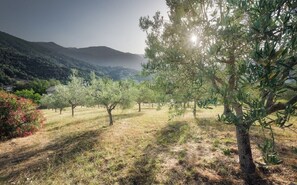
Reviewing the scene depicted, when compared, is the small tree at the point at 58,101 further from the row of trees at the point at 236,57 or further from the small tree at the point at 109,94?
the row of trees at the point at 236,57

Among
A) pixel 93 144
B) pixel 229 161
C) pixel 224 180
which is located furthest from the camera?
pixel 93 144

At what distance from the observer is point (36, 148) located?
832 inches

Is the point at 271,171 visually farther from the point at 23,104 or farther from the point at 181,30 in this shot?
the point at 23,104

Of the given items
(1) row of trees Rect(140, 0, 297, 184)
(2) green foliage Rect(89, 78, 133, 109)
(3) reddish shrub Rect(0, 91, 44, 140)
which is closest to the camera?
(1) row of trees Rect(140, 0, 297, 184)

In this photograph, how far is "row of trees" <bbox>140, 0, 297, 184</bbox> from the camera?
4078mm

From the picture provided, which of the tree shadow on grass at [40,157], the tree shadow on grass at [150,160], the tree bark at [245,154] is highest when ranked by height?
the tree bark at [245,154]

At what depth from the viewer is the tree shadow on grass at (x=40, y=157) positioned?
1482cm

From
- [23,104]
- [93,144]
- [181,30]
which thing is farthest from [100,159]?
[23,104]

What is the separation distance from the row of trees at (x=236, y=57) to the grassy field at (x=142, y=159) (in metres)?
2.16

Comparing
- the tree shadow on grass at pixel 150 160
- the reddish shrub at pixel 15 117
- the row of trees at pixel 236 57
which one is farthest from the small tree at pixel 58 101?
the row of trees at pixel 236 57

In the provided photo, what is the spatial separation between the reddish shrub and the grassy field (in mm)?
2495

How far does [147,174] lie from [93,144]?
9.31m

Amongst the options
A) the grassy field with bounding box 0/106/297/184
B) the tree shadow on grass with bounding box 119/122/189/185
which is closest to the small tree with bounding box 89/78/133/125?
the grassy field with bounding box 0/106/297/184

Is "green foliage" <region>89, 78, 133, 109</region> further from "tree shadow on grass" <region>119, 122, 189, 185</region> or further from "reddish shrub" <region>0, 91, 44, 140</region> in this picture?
"tree shadow on grass" <region>119, 122, 189, 185</region>
